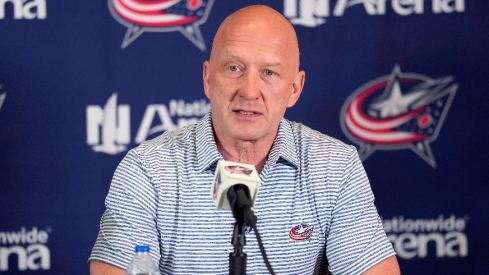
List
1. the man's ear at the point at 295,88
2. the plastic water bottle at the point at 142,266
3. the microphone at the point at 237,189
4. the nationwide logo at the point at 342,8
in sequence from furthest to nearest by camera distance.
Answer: the nationwide logo at the point at 342,8
the man's ear at the point at 295,88
the plastic water bottle at the point at 142,266
the microphone at the point at 237,189

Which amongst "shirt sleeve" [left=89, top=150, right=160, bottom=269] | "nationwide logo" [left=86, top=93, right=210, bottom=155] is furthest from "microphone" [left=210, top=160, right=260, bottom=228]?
"nationwide logo" [left=86, top=93, right=210, bottom=155]

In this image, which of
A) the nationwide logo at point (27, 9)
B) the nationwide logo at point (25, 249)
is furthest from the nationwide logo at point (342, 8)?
the nationwide logo at point (25, 249)

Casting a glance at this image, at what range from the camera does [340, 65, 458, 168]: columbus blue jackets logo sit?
3354 mm

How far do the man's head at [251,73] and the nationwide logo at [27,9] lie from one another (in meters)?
1.22

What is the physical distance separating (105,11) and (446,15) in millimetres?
1466

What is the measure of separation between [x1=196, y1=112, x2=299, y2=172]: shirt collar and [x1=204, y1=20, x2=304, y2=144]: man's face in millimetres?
68

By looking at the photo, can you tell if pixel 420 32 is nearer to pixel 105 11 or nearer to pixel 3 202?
pixel 105 11

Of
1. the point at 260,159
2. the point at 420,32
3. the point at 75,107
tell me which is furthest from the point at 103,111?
the point at 420,32

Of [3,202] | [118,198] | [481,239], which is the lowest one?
[481,239]

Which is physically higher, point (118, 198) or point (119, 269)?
point (118, 198)

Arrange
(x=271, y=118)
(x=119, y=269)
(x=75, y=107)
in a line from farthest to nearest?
(x=75, y=107), (x=271, y=118), (x=119, y=269)

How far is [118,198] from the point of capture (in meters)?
2.17

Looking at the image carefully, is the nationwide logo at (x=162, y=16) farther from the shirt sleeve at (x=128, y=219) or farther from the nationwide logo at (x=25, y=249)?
the shirt sleeve at (x=128, y=219)

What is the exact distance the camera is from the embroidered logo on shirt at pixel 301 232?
225 centimetres
